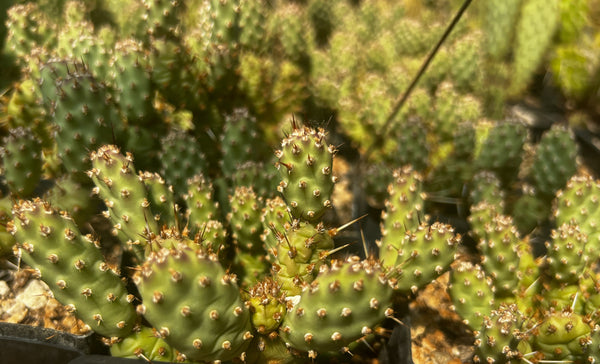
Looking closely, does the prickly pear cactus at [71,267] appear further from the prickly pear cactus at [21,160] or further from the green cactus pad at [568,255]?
the green cactus pad at [568,255]

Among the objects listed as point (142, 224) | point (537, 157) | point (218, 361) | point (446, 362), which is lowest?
point (446, 362)

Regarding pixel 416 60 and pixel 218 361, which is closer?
pixel 218 361

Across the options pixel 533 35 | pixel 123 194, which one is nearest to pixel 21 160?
pixel 123 194

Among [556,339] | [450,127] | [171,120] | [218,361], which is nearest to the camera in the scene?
[218,361]

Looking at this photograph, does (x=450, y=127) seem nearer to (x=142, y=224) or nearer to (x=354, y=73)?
(x=354, y=73)

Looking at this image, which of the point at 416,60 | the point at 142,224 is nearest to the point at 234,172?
the point at 142,224

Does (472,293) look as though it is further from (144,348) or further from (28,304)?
(28,304)
